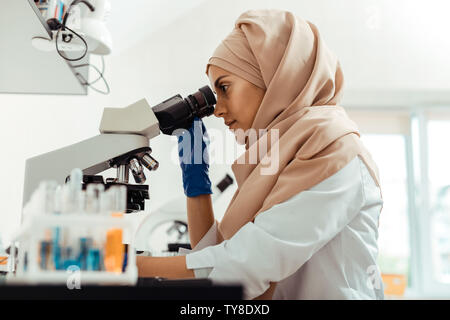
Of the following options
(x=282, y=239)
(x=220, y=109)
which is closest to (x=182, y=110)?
(x=220, y=109)

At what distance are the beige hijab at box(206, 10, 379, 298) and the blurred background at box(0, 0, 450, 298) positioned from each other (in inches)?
64.4

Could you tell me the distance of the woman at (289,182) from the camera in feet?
3.16

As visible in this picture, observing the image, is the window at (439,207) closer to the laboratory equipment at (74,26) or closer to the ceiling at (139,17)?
the ceiling at (139,17)

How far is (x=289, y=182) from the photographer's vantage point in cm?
104

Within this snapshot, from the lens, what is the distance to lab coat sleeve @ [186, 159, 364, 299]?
3.06 ft

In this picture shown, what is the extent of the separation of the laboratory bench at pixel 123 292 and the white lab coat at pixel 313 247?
11.9 inches

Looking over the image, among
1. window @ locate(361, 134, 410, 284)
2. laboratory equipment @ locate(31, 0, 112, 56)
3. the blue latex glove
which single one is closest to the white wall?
window @ locate(361, 134, 410, 284)

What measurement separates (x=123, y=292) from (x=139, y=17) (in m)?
2.71

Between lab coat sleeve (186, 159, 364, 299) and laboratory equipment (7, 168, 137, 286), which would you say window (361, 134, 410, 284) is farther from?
laboratory equipment (7, 168, 137, 286)

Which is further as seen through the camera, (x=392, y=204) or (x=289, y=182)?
(x=392, y=204)

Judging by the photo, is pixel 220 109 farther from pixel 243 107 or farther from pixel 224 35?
pixel 224 35
